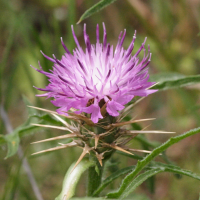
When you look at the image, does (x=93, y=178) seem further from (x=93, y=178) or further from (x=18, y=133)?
(x=18, y=133)

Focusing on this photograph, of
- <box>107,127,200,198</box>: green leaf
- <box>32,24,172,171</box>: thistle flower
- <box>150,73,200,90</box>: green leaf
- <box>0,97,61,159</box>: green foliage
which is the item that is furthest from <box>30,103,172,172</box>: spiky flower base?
<box>150,73,200,90</box>: green leaf

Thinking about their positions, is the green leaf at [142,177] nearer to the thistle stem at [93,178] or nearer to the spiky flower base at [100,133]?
the spiky flower base at [100,133]

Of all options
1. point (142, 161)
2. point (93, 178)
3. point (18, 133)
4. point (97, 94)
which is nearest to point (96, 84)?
point (97, 94)

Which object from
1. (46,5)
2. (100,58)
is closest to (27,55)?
(46,5)

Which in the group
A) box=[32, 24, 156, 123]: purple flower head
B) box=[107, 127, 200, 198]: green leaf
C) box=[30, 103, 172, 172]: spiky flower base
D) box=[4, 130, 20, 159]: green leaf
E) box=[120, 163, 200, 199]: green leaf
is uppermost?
box=[32, 24, 156, 123]: purple flower head

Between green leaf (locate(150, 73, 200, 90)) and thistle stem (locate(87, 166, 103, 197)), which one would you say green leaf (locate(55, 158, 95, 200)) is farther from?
green leaf (locate(150, 73, 200, 90))

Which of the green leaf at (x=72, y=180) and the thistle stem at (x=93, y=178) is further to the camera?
the thistle stem at (x=93, y=178)

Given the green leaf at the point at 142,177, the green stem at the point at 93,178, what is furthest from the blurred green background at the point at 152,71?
the green leaf at the point at 142,177
